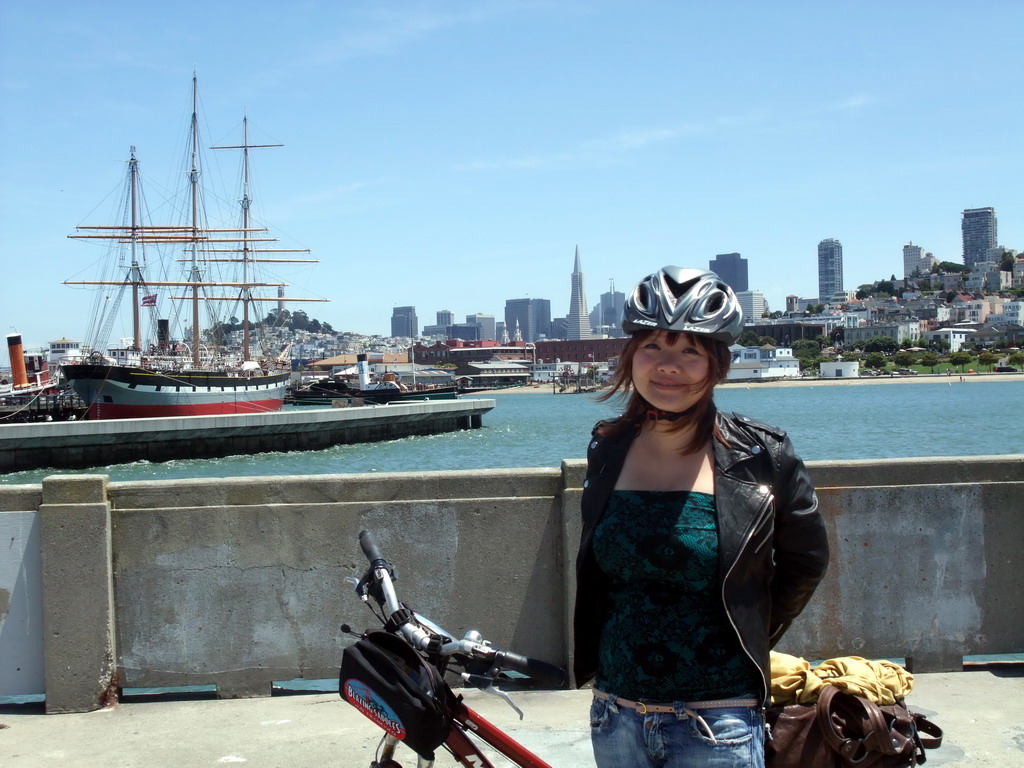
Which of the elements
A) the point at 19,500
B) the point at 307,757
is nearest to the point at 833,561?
the point at 307,757

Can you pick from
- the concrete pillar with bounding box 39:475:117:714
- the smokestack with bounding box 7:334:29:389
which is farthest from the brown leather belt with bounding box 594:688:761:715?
the smokestack with bounding box 7:334:29:389

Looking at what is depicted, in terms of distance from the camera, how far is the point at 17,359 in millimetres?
78625

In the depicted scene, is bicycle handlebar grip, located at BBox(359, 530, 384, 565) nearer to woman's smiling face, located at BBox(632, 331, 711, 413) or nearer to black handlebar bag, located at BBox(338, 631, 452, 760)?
black handlebar bag, located at BBox(338, 631, 452, 760)

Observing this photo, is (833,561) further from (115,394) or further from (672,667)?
(115,394)

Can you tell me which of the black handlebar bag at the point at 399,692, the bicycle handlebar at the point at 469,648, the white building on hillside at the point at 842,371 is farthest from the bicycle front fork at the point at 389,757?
the white building on hillside at the point at 842,371

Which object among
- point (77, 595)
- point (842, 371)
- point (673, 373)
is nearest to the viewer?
point (673, 373)

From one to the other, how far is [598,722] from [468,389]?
197 meters

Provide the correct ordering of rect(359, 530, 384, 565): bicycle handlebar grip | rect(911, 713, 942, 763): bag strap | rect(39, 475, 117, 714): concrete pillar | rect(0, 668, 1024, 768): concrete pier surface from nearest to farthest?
rect(359, 530, 384, 565): bicycle handlebar grip → rect(911, 713, 942, 763): bag strap → rect(0, 668, 1024, 768): concrete pier surface → rect(39, 475, 117, 714): concrete pillar

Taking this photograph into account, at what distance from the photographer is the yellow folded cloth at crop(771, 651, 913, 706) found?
306cm

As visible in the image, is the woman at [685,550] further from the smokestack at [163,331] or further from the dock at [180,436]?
the smokestack at [163,331]

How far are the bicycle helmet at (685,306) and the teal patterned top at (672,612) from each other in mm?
441

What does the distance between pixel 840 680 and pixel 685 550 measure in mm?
916

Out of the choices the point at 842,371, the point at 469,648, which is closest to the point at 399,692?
the point at 469,648

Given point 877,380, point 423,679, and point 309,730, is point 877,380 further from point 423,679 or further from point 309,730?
point 423,679
